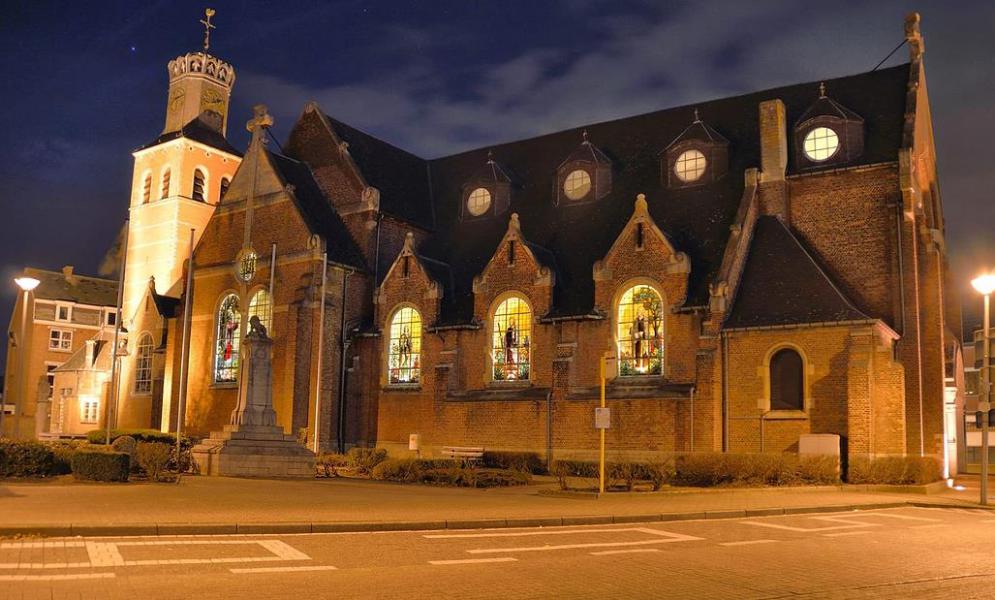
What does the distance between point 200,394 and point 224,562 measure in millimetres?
33966

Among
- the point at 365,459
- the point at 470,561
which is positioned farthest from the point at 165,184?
the point at 470,561

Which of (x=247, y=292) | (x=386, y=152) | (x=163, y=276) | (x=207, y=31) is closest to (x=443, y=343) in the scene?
(x=247, y=292)

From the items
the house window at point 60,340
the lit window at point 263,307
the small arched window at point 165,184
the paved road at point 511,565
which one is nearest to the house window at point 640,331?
the lit window at point 263,307

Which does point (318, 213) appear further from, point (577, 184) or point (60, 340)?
point (60, 340)

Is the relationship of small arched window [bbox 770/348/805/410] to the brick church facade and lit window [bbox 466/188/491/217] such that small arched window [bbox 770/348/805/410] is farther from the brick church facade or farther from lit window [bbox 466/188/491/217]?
lit window [bbox 466/188/491/217]

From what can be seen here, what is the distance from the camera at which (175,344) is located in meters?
45.4

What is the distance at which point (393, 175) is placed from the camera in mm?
46406

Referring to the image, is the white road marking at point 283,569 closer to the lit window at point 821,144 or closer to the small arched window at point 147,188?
the lit window at point 821,144

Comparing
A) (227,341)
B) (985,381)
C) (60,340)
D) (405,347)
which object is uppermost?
(60,340)

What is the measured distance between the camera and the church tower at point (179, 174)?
53.6m

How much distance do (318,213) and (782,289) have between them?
2146 centimetres

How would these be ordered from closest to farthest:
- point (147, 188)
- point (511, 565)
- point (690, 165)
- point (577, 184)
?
point (511, 565) → point (690, 165) → point (577, 184) → point (147, 188)

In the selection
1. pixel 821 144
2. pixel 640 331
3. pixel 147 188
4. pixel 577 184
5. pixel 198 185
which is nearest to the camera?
pixel 640 331

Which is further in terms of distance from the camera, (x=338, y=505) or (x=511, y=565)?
(x=338, y=505)
